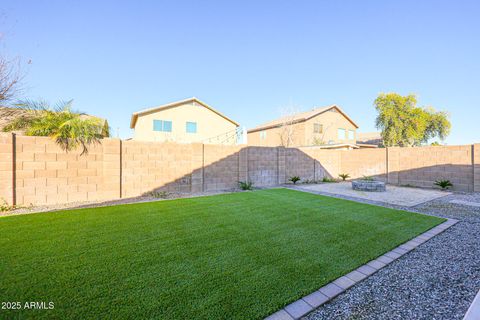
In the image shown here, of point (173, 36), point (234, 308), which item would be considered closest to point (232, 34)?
point (173, 36)

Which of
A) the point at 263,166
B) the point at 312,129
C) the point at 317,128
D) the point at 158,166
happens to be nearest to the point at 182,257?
the point at 158,166

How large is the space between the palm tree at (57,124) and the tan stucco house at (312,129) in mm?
21027

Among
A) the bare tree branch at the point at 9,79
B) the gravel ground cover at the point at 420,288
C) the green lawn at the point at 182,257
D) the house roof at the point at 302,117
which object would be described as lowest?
the gravel ground cover at the point at 420,288

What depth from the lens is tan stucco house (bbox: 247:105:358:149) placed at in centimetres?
2416

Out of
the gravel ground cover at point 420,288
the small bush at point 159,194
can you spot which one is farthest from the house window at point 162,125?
the gravel ground cover at point 420,288

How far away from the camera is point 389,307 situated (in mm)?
2145

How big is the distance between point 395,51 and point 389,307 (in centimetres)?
1347

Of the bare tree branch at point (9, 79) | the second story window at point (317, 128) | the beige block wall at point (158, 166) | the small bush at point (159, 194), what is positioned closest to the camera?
the bare tree branch at point (9, 79)

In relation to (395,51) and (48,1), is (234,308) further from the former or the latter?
(395,51)

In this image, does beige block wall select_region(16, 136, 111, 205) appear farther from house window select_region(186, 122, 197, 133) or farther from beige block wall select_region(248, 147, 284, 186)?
house window select_region(186, 122, 197, 133)

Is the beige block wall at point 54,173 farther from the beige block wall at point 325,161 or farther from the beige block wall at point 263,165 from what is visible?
the beige block wall at point 325,161

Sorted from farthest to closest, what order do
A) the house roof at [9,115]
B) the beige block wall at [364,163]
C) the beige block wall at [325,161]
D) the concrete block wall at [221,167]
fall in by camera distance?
the beige block wall at [325,161] < the beige block wall at [364,163] < the concrete block wall at [221,167] < the house roof at [9,115]

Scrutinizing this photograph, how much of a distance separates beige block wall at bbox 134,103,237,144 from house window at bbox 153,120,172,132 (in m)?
0.29

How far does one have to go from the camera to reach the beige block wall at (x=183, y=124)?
19.3 meters
